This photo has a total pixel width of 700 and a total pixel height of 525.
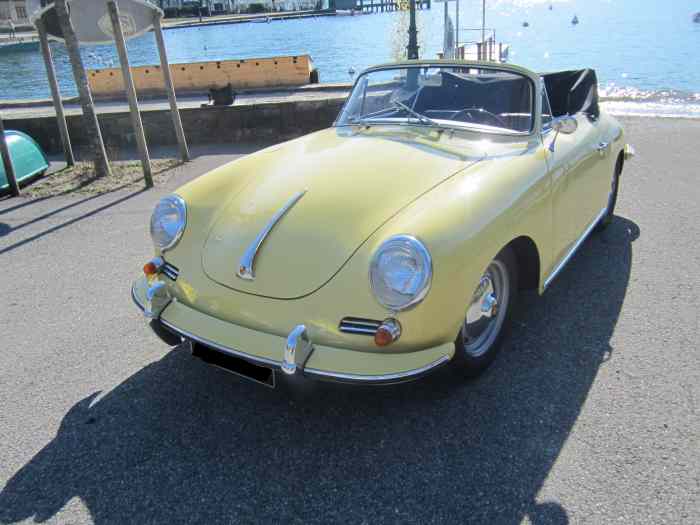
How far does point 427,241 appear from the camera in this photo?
7.42 ft

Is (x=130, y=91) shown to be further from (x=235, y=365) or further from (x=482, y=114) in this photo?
(x=235, y=365)

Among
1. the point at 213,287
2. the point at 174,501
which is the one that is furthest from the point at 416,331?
the point at 174,501

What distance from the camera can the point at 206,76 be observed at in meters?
17.2

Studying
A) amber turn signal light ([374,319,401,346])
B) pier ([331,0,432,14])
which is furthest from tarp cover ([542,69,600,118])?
pier ([331,0,432,14])

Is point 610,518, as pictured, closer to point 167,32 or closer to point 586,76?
point 586,76

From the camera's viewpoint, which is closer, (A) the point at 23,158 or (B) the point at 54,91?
(A) the point at 23,158

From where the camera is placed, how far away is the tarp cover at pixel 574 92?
4.41m

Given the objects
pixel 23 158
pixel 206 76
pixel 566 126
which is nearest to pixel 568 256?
pixel 566 126

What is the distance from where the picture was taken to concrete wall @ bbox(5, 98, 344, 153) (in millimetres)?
9133

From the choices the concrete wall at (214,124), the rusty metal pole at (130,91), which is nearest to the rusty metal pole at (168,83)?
the rusty metal pole at (130,91)

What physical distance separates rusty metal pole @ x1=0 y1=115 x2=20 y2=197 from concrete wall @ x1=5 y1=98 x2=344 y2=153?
102 inches

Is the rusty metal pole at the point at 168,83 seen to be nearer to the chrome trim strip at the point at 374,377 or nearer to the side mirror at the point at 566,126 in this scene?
the side mirror at the point at 566,126

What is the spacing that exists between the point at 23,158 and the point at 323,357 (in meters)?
6.67

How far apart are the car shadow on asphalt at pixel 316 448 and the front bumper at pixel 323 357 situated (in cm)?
15
